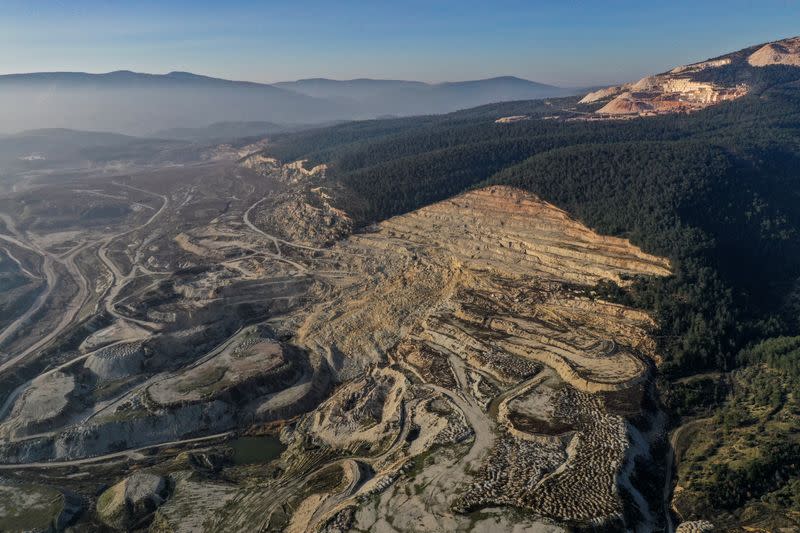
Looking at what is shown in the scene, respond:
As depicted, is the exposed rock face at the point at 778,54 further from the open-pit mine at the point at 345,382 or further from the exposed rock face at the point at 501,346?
the open-pit mine at the point at 345,382

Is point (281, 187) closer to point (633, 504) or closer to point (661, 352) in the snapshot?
point (661, 352)

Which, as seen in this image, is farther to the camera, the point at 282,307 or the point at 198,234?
the point at 198,234

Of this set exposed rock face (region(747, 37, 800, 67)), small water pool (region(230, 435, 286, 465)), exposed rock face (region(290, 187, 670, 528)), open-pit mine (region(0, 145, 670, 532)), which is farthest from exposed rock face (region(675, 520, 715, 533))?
exposed rock face (region(747, 37, 800, 67))

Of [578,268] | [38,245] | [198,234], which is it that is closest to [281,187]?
[198,234]

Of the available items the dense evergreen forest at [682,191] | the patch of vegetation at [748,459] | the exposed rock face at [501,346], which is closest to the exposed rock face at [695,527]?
the patch of vegetation at [748,459]

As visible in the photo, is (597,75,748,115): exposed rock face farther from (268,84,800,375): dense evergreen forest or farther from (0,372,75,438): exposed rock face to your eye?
(0,372,75,438): exposed rock face
